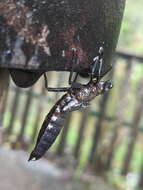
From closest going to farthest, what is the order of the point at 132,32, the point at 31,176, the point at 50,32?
the point at 50,32, the point at 31,176, the point at 132,32

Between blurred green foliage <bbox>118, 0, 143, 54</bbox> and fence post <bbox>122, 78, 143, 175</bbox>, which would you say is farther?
blurred green foliage <bbox>118, 0, 143, 54</bbox>

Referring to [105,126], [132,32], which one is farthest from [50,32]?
[132,32]

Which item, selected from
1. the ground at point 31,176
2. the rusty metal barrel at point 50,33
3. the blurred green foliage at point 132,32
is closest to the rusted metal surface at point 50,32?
the rusty metal barrel at point 50,33

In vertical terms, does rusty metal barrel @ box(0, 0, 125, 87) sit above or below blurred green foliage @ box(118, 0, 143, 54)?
above

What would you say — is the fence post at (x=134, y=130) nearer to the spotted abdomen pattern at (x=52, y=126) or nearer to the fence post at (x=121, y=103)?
the fence post at (x=121, y=103)

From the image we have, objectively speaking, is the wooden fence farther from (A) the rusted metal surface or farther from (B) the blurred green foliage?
(A) the rusted metal surface

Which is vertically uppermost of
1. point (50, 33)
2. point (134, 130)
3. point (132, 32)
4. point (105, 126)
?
point (50, 33)

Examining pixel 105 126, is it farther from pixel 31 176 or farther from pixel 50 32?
pixel 50 32

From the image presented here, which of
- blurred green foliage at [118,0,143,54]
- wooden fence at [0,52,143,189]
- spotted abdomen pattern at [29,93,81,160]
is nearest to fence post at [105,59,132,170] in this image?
wooden fence at [0,52,143,189]

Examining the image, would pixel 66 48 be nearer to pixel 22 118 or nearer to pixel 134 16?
pixel 22 118
